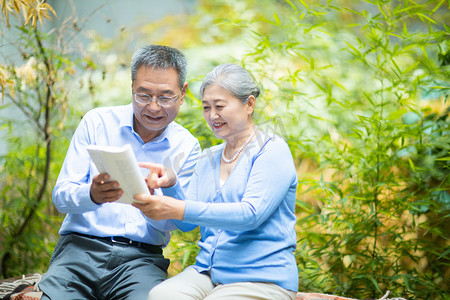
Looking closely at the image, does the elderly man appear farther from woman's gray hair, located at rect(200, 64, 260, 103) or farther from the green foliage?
the green foliage

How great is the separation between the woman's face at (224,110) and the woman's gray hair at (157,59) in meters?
0.26

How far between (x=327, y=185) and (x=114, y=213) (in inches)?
57.3


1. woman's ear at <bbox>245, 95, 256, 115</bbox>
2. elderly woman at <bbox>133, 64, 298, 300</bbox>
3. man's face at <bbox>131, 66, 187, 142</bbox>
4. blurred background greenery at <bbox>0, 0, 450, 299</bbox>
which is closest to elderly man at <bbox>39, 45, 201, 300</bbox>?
man's face at <bbox>131, 66, 187, 142</bbox>

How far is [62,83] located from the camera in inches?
127

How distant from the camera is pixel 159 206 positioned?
1.68 metres

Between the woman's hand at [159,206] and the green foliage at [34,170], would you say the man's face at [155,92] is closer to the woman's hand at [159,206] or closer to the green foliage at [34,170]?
the woman's hand at [159,206]

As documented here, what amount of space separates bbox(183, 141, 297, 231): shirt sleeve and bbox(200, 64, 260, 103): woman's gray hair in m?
0.24

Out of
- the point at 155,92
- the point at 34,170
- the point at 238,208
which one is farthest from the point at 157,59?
the point at 34,170

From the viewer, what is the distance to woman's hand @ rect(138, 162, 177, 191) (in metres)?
1.83

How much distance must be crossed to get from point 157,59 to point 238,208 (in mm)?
801

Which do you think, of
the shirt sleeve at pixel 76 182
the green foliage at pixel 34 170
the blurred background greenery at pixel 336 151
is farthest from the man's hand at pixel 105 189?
the green foliage at pixel 34 170

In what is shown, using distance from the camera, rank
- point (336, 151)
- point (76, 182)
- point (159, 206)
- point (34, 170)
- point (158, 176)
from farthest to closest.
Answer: point (34, 170), point (336, 151), point (76, 182), point (158, 176), point (159, 206)

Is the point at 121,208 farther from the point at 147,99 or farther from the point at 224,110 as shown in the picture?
the point at 224,110

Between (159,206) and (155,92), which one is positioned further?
(155,92)
